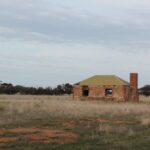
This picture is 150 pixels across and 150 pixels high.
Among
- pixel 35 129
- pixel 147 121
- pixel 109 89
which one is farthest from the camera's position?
pixel 109 89

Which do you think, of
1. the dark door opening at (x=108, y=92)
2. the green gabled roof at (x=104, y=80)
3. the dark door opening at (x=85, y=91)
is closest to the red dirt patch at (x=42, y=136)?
the green gabled roof at (x=104, y=80)

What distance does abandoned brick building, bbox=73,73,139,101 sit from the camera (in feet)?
183

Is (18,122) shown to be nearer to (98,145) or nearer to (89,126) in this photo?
(89,126)

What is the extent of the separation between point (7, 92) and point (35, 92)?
6.46 metres

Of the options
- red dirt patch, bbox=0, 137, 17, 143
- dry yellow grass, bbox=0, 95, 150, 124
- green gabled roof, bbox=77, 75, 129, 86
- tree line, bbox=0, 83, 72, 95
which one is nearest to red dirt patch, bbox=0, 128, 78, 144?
red dirt patch, bbox=0, 137, 17, 143

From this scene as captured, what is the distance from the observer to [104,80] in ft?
189

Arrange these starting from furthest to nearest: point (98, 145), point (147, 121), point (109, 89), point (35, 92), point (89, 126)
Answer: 1. point (35, 92)
2. point (109, 89)
3. point (147, 121)
4. point (89, 126)
5. point (98, 145)

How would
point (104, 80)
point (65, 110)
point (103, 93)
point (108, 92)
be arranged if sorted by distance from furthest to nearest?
1. point (108, 92)
2. point (104, 80)
3. point (103, 93)
4. point (65, 110)

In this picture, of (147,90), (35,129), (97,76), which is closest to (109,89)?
(97,76)

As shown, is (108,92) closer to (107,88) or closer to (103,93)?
(107,88)

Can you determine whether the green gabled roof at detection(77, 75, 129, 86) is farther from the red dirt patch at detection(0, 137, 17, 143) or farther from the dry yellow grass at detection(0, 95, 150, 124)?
the red dirt patch at detection(0, 137, 17, 143)

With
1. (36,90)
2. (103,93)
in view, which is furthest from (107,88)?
(36,90)

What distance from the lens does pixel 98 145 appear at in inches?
593

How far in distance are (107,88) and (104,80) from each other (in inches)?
51.4
